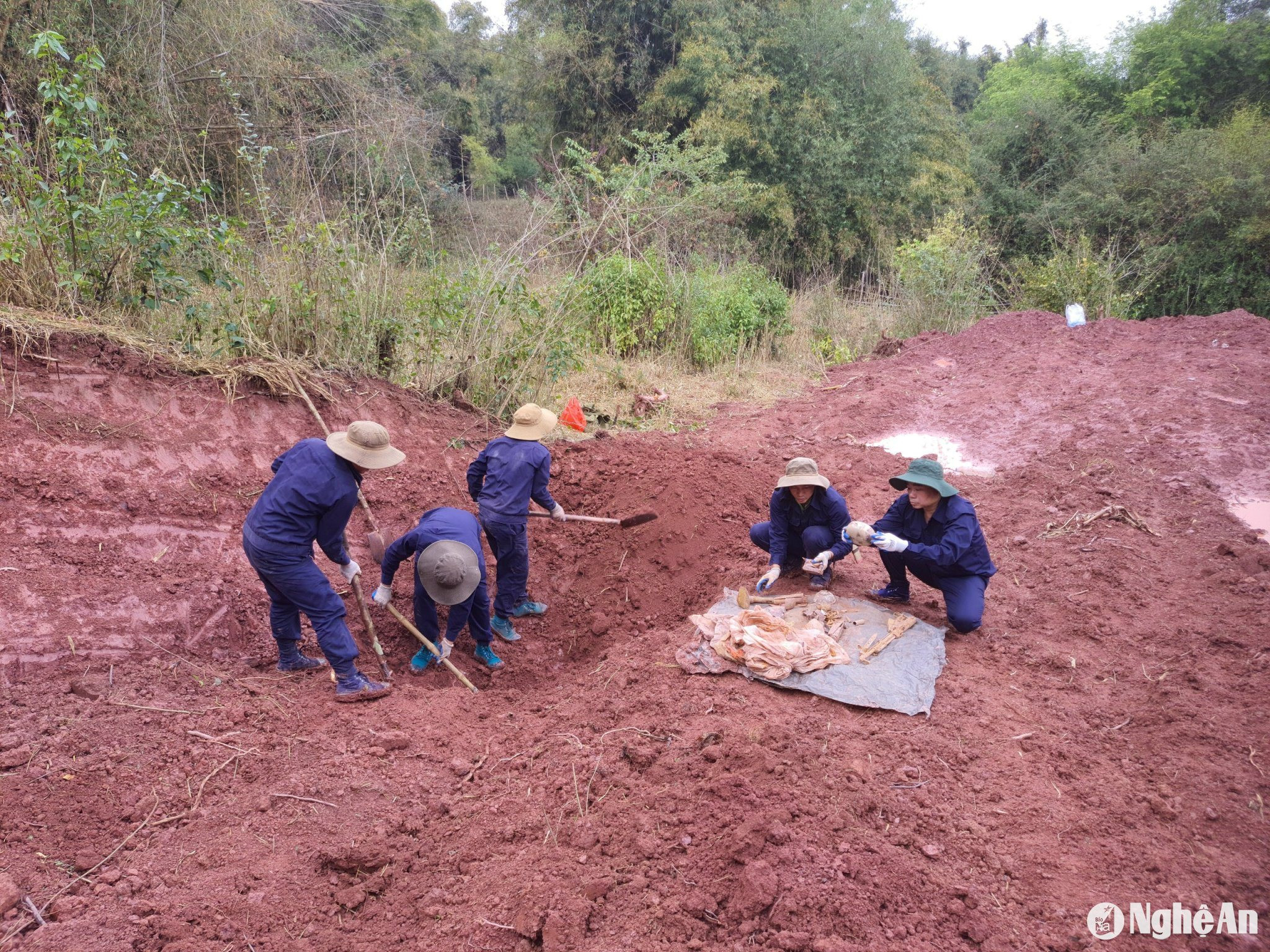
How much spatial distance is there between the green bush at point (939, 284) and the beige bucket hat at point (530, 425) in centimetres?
939

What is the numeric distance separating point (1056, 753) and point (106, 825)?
3.83 meters

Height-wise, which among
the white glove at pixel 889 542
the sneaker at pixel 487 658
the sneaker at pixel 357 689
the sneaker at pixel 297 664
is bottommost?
the sneaker at pixel 487 658

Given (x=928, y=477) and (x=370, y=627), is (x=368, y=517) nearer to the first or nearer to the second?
(x=370, y=627)

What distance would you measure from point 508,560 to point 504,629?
1.53ft

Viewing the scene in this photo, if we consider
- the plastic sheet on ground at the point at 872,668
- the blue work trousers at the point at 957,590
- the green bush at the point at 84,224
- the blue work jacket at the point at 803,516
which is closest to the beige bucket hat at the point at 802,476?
the blue work jacket at the point at 803,516

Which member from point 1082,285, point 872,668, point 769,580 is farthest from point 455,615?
point 1082,285

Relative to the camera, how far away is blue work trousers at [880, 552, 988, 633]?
4.25 metres

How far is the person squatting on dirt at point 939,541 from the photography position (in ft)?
13.5

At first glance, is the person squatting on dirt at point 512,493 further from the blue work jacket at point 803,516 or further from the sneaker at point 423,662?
the blue work jacket at point 803,516

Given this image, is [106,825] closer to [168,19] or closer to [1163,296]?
[168,19]

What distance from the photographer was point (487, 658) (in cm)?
477

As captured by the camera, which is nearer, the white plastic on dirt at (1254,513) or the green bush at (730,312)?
the white plastic on dirt at (1254,513)

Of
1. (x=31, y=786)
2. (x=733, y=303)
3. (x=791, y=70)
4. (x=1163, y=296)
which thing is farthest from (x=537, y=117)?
(x=31, y=786)

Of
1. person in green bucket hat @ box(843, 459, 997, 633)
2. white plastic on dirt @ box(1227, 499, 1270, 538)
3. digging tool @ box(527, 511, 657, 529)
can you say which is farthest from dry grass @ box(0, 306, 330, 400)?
white plastic on dirt @ box(1227, 499, 1270, 538)
